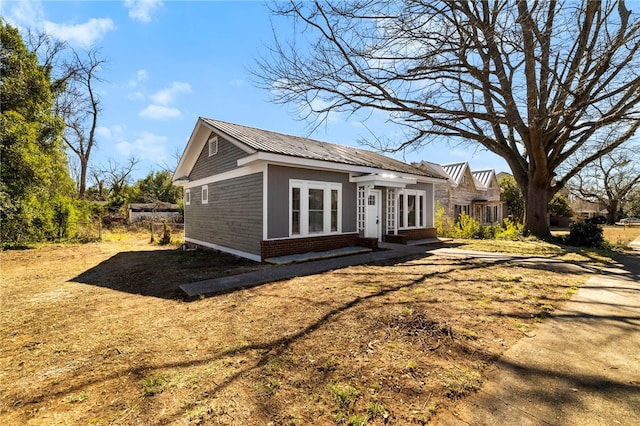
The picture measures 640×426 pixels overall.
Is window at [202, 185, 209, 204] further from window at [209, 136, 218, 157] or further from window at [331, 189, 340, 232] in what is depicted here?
window at [331, 189, 340, 232]

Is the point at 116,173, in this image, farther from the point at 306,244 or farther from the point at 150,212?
the point at 306,244

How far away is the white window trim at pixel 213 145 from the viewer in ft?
38.9

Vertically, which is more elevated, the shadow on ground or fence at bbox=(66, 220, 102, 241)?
fence at bbox=(66, 220, 102, 241)

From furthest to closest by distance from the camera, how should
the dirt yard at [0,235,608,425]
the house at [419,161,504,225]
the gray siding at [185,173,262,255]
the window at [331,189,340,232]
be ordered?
the house at [419,161,504,225], the window at [331,189,340,232], the gray siding at [185,173,262,255], the dirt yard at [0,235,608,425]

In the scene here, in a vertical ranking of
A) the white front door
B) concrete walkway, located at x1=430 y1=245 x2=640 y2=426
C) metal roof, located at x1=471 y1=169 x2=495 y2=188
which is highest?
metal roof, located at x1=471 y1=169 x2=495 y2=188

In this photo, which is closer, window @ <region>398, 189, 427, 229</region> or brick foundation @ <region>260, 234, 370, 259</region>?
brick foundation @ <region>260, 234, 370, 259</region>

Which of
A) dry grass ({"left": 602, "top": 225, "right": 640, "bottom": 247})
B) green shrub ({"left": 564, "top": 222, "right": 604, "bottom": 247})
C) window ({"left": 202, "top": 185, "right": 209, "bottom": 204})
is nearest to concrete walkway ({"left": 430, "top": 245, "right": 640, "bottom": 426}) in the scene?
green shrub ({"left": 564, "top": 222, "right": 604, "bottom": 247})

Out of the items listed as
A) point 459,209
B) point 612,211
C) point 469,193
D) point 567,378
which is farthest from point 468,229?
point 612,211

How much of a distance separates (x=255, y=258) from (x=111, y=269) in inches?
169

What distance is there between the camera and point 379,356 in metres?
3.21

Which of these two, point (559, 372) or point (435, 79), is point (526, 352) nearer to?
point (559, 372)

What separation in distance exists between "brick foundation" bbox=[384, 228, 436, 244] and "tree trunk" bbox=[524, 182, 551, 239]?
4.59m

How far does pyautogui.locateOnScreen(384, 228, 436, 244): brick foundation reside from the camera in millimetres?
12562

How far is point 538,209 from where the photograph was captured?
553 inches
